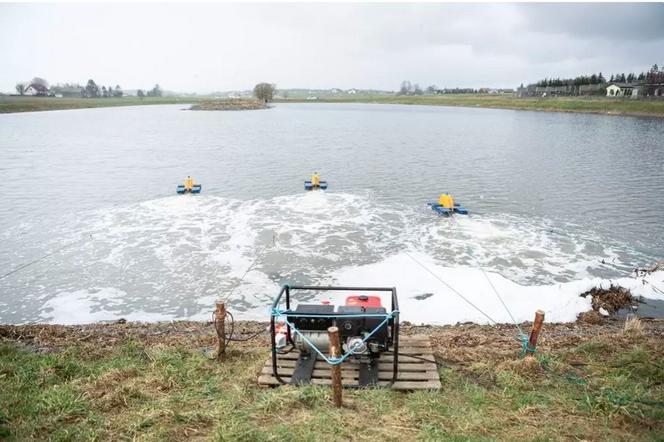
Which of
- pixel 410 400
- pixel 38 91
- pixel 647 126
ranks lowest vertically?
pixel 410 400

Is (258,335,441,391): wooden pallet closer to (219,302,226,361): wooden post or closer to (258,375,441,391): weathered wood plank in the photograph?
(258,375,441,391): weathered wood plank

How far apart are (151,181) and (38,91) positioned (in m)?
193

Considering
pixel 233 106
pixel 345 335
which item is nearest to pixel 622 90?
pixel 233 106

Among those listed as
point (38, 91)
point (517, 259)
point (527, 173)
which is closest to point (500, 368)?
point (517, 259)

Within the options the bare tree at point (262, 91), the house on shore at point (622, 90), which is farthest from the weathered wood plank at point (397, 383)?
the bare tree at point (262, 91)

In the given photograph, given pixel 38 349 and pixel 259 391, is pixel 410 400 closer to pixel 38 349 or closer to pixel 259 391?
pixel 259 391

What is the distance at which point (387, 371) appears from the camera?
7.09 meters

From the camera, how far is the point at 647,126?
56.9 meters

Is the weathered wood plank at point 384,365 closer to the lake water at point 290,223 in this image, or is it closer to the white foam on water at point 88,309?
the lake water at point 290,223

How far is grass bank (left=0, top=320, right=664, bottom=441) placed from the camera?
5.62m

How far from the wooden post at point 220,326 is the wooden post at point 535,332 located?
17.3 ft

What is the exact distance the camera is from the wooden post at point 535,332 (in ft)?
23.0

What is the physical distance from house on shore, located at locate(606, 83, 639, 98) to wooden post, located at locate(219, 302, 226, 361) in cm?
11099

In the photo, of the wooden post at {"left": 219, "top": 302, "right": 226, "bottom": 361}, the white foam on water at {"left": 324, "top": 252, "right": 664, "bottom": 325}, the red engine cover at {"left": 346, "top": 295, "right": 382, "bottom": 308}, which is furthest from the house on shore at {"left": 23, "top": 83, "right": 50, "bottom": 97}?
the red engine cover at {"left": 346, "top": 295, "right": 382, "bottom": 308}
